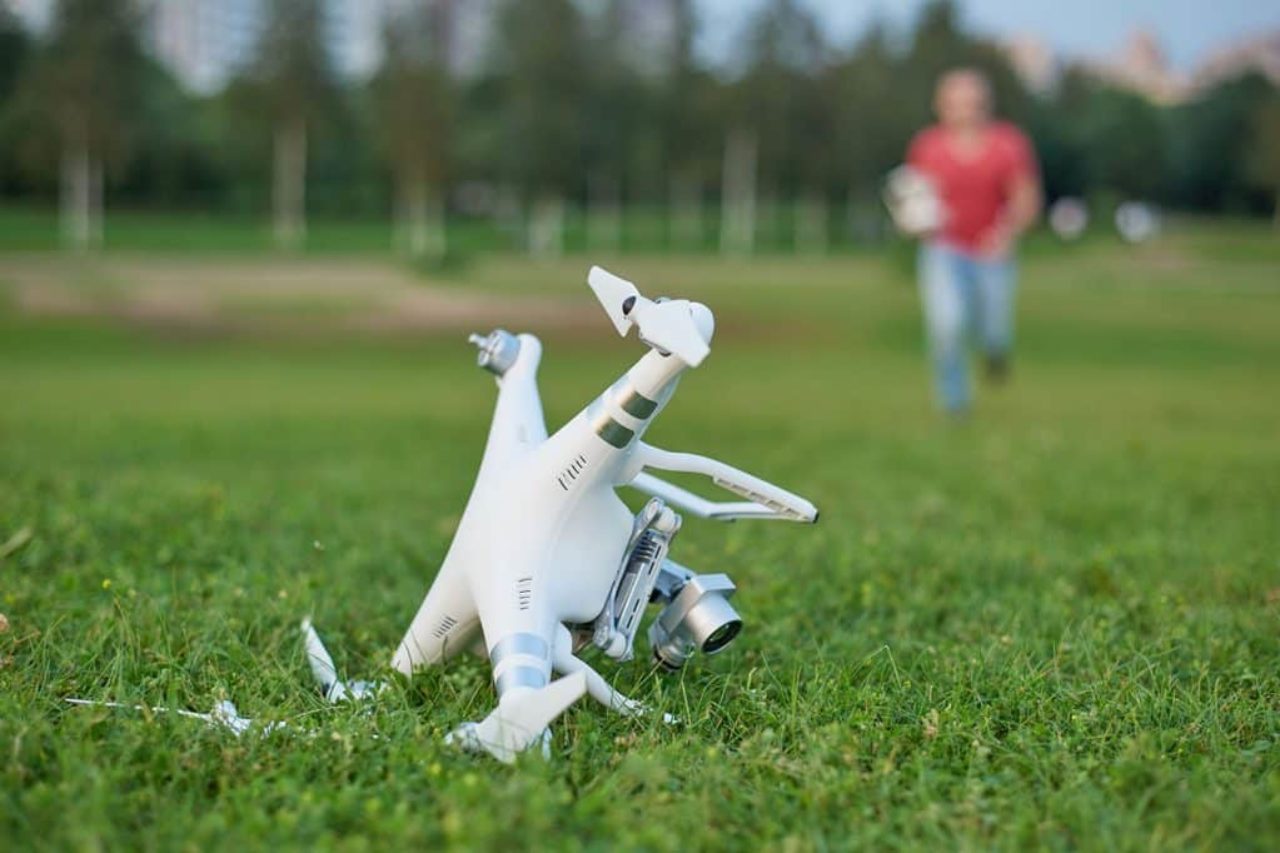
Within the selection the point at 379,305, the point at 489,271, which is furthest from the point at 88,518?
the point at 489,271

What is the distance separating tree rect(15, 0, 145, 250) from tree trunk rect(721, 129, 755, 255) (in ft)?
68.8

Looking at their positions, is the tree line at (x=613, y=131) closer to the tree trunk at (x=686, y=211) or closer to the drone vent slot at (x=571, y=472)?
the tree trunk at (x=686, y=211)

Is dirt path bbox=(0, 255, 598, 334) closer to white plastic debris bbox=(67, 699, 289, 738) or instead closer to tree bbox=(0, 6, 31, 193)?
tree bbox=(0, 6, 31, 193)

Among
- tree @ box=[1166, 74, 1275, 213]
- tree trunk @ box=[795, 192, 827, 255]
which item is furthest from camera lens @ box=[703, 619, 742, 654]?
tree trunk @ box=[795, 192, 827, 255]

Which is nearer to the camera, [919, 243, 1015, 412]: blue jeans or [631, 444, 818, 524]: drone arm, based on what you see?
[631, 444, 818, 524]: drone arm

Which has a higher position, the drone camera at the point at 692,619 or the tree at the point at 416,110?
the tree at the point at 416,110

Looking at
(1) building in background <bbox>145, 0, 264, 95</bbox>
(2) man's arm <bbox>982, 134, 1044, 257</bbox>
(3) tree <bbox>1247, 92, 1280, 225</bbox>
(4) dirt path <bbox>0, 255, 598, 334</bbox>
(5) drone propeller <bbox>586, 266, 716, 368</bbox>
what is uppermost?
(1) building in background <bbox>145, 0, 264, 95</bbox>

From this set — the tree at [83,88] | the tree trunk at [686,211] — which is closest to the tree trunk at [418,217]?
the tree trunk at [686,211]

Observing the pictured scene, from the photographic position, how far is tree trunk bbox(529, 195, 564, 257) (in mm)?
48531

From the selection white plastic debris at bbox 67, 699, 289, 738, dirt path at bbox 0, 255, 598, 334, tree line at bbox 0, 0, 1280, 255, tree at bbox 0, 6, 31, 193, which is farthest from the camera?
tree line at bbox 0, 0, 1280, 255

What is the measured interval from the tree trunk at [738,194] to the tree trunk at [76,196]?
68.8ft

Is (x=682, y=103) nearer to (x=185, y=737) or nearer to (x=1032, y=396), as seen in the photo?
(x=1032, y=396)

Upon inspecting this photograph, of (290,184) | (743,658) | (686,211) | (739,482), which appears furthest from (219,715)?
(686,211)

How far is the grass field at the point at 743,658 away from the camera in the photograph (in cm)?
214
